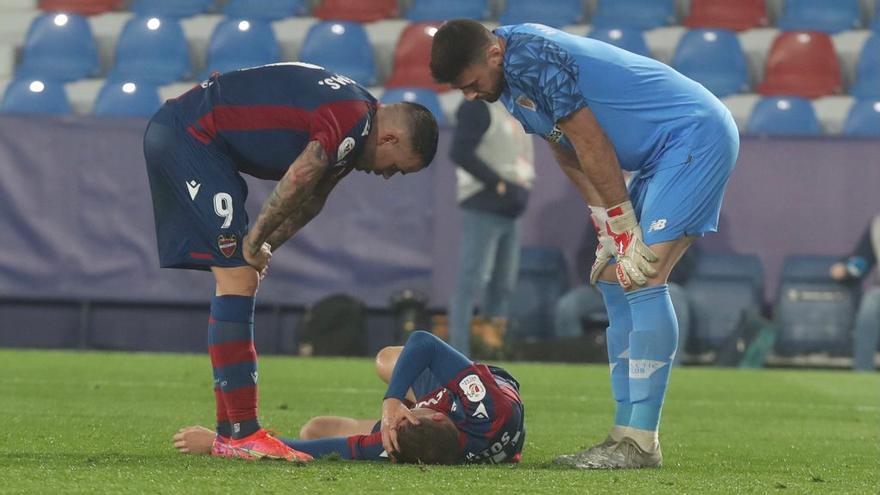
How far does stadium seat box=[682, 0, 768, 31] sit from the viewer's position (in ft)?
51.7

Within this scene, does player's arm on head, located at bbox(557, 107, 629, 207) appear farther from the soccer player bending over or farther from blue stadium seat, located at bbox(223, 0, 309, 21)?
blue stadium seat, located at bbox(223, 0, 309, 21)

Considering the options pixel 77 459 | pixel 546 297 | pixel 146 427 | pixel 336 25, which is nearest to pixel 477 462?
pixel 77 459

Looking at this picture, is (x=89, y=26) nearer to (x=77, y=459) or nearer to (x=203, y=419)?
(x=203, y=419)

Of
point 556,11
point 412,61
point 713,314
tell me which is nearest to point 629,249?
point 713,314

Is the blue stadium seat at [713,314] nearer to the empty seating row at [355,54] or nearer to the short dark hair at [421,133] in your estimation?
the empty seating row at [355,54]

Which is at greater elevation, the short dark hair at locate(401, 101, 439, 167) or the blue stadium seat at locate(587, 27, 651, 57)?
the blue stadium seat at locate(587, 27, 651, 57)

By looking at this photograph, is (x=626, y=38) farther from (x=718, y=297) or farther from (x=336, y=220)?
(x=336, y=220)

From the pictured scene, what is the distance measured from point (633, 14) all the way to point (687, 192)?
1088 centimetres

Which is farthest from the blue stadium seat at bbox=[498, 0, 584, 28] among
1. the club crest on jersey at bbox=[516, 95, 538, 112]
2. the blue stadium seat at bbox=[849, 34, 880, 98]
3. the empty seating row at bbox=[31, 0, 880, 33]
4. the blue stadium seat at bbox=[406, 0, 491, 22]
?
the club crest on jersey at bbox=[516, 95, 538, 112]

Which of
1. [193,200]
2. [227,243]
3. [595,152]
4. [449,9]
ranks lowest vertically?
[227,243]

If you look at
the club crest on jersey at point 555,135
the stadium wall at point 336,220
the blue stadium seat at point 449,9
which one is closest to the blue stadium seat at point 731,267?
the stadium wall at point 336,220

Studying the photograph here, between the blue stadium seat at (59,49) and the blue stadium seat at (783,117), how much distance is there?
6.71 m

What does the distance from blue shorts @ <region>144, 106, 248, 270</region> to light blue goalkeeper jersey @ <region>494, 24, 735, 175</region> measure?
102 centimetres

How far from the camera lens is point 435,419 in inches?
195
